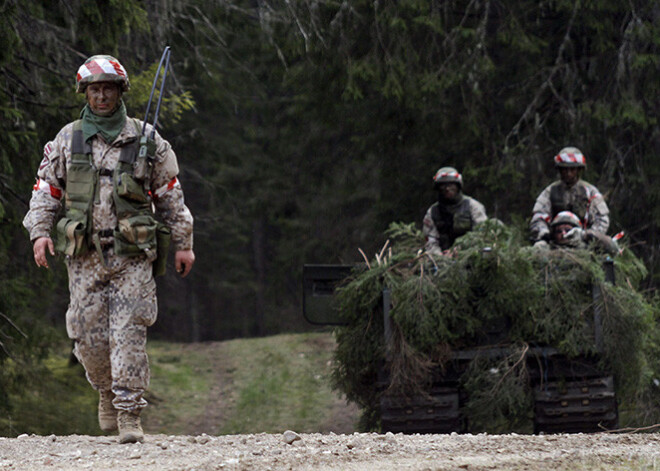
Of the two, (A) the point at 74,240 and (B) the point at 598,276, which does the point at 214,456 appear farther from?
(B) the point at 598,276

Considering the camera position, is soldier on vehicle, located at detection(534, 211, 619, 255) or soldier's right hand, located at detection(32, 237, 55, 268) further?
soldier on vehicle, located at detection(534, 211, 619, 255)

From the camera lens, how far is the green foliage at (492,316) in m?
9.69

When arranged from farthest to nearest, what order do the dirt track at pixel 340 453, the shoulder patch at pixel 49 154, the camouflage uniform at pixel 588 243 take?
the camouflage uniform at pixel 588 243
the shoulder patch at pixel 49 154
the dirt track at pixel 340 453

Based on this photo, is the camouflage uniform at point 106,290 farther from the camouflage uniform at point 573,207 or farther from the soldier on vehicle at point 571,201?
the soldier on vehicle at point 571,201

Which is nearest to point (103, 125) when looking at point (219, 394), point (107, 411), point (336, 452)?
point (107, 411)

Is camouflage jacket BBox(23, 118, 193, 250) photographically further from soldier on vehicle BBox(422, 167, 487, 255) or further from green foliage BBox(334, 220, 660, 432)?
soldier on vehicle BBox(422, 167, 487, 255)

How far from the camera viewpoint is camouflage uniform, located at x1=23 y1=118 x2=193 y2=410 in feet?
22.7

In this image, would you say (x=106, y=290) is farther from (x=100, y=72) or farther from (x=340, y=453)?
(x=340, y=453)

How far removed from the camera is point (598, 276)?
32.1ft

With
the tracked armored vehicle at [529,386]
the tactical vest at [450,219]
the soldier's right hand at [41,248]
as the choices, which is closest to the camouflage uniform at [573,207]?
the tactical vest at [450,219]

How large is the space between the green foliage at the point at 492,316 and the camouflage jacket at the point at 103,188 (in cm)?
298

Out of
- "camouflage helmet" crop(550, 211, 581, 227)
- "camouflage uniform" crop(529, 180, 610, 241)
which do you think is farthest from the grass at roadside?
"camouflage helmet" crop(550, 211, 581, 227)

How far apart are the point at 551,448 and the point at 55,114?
6.67 metres

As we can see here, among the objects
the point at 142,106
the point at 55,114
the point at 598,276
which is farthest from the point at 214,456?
the point at 142,106
